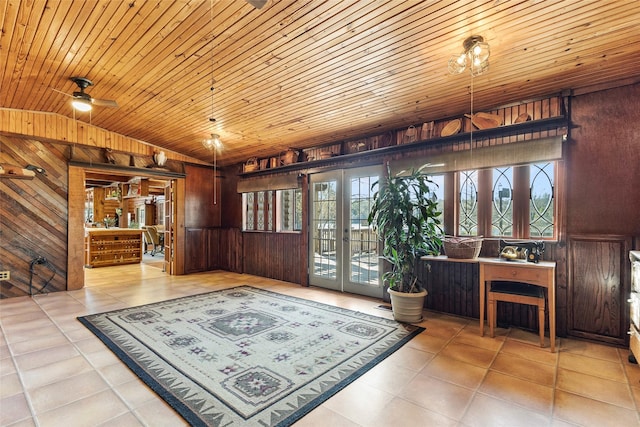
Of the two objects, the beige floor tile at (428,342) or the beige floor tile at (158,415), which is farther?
the beige floor tile at (428,342)

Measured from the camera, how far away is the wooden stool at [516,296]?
2.84m

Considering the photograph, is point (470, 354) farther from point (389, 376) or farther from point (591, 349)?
point (591, 349)

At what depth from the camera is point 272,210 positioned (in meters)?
6.19

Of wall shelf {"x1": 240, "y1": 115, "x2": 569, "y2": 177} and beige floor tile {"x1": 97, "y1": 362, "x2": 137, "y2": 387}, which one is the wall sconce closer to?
wall shelf {"x1": 240, "y1": 115, "x2": 569, "y2": 177}

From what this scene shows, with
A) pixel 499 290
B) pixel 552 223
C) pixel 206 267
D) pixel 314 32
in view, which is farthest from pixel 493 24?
pixel 206 267

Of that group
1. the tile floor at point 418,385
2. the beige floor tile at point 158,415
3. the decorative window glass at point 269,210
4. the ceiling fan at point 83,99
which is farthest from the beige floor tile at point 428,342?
the ceiling fan at point 83,99

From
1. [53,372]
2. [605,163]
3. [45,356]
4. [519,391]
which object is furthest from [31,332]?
[605,163]

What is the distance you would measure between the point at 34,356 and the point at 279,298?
2.68 m

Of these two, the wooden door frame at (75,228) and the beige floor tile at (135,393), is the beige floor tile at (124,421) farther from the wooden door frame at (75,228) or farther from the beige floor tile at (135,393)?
the wooden door frame at (75,228)

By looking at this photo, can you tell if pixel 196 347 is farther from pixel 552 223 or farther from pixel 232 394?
pixel 552 223

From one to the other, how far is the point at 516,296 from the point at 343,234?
2599 mm

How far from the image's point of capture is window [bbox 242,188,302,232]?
19.2 feet

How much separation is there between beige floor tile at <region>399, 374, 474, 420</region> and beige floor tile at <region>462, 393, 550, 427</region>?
56mm

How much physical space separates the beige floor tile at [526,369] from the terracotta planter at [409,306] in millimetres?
950
